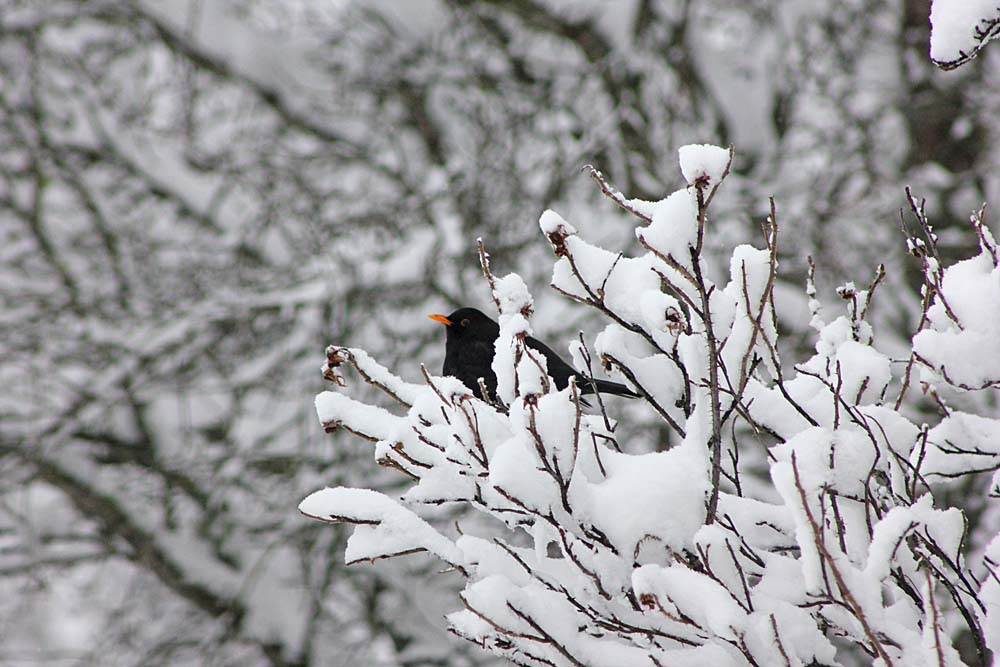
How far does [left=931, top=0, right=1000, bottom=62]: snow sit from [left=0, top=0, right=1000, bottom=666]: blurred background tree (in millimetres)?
4566

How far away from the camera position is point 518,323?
1.76 m

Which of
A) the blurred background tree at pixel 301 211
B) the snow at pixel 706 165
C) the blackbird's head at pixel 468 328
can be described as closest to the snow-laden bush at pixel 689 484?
the snow at pixel 706 165

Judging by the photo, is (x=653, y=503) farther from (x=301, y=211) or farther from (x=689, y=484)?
(x=301, y=211)

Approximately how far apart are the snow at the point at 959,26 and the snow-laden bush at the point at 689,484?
33cm

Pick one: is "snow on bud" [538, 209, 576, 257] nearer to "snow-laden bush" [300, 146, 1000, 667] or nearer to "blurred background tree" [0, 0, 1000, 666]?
"snow-laden bush" [300, 146, 1000, 667]

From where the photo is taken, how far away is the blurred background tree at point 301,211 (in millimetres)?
6262

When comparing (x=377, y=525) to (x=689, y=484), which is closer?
(x=689, y=484)

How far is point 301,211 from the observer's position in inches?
283

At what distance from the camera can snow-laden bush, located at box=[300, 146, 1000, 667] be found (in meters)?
1.58

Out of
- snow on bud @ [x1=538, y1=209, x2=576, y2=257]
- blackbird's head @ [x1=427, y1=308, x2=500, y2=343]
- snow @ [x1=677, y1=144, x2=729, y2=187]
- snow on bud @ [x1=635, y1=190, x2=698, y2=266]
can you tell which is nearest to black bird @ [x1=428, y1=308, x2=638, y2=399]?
blackbird's head @ [x1=427, y1=308, x2=500, y2=343]

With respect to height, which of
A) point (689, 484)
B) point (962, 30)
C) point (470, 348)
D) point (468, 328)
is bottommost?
point (689, 484)

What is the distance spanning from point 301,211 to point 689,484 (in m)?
5.92

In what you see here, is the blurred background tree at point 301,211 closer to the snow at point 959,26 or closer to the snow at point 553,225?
the snow at point 553,225

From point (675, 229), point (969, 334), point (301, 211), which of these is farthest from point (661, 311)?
point (301, 211)
